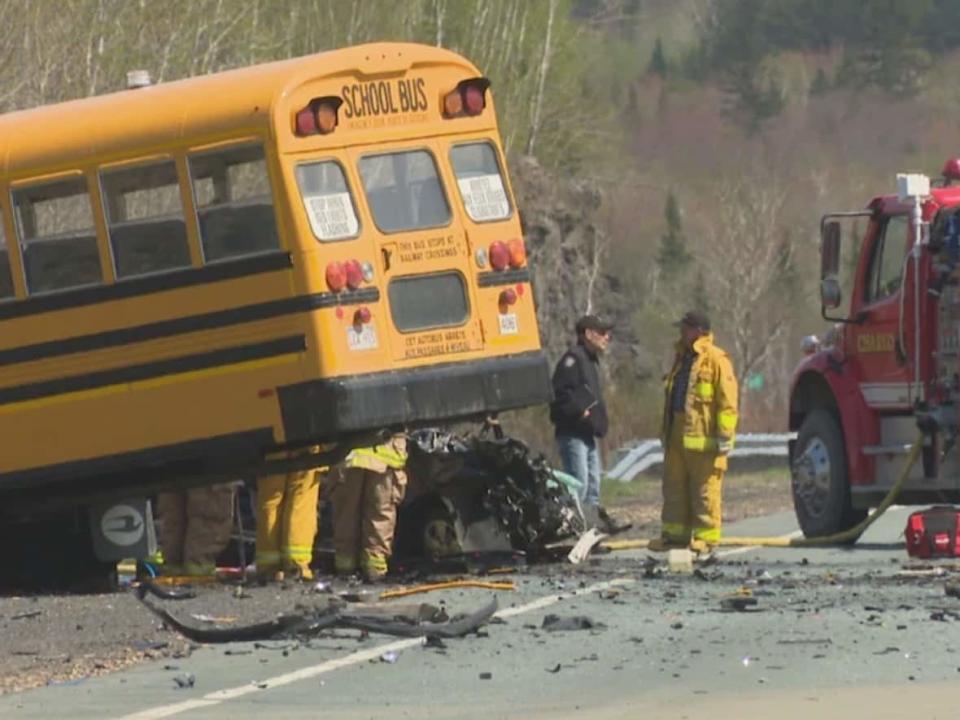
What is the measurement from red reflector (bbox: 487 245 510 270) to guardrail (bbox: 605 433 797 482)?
46.7 ft

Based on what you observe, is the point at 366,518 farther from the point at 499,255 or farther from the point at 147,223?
the point at 147,223

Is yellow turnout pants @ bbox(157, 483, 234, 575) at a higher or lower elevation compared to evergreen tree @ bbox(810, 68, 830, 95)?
lower

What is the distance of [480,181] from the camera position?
16.0 metres

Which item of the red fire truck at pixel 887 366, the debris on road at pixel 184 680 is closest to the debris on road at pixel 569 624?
the debris on road at pixel 184 680

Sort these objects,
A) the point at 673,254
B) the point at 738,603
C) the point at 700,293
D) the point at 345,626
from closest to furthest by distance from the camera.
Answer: the point at 345,626, the point at 738,603, the point at 700,293, the point at 673,254

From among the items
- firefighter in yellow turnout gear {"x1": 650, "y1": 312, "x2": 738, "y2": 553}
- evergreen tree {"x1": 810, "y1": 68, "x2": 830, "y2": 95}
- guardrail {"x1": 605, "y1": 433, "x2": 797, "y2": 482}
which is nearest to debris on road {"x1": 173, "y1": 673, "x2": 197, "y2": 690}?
firefighter in yellow turnout gear {"x1": 650, "y1": 312, "x2": 738, "y2": 553}

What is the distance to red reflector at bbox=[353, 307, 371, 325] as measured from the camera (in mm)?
15180

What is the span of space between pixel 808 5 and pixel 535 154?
3939 cm

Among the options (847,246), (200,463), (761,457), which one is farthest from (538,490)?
(847,246)

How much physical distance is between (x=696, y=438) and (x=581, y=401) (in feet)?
7.88

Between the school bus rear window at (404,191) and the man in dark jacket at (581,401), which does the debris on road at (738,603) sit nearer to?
the school bus rear window at (404,191)

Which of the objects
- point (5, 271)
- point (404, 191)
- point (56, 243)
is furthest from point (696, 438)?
point (5, 271)

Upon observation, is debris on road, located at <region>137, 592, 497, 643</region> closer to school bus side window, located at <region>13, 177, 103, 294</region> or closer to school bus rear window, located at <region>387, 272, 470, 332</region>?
school bus rear window, located at <region>387, 272, 470, 332</region>

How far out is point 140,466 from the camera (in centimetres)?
1540
